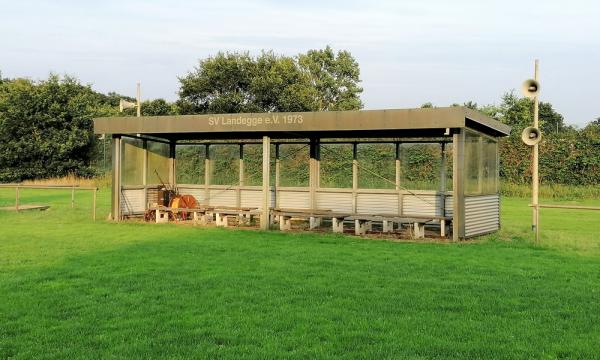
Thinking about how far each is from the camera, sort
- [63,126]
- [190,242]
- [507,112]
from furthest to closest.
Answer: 1. [507,112]
2. [63,126]
3. [190,242]

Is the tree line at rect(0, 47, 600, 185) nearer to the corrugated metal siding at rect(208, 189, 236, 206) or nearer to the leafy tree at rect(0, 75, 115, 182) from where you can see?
the leafy tree at rect(0, 75, 115, 182)

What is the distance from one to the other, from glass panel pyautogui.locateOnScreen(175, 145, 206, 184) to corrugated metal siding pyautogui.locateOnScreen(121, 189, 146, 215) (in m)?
1.55

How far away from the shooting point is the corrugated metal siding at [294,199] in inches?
678

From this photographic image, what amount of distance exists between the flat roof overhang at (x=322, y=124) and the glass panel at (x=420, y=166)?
0.35 meters

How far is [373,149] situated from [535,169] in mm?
4221

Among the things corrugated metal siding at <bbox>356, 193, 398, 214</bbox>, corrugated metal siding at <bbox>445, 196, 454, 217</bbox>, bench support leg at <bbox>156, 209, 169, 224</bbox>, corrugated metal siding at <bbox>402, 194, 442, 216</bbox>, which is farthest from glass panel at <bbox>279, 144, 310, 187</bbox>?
corrugated metal siding at <bbox>445, 196, 454, 217</bbox>

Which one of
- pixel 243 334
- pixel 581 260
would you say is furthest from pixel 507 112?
pixel 243 334

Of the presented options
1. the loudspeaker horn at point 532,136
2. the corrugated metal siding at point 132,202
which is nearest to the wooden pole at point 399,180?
the loudspeaker horn at point 532,136

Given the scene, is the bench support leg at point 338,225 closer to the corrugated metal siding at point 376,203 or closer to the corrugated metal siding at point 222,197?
the corrugated metal siding at point 376,203

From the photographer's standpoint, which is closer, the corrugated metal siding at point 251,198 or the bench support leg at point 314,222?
the bench support leg at point 314,222

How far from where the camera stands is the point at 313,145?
55.9 ft

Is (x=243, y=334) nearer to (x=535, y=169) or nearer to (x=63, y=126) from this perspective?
(x=535, y=169)

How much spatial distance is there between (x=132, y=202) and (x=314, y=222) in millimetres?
5534

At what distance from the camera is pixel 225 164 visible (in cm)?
1855
